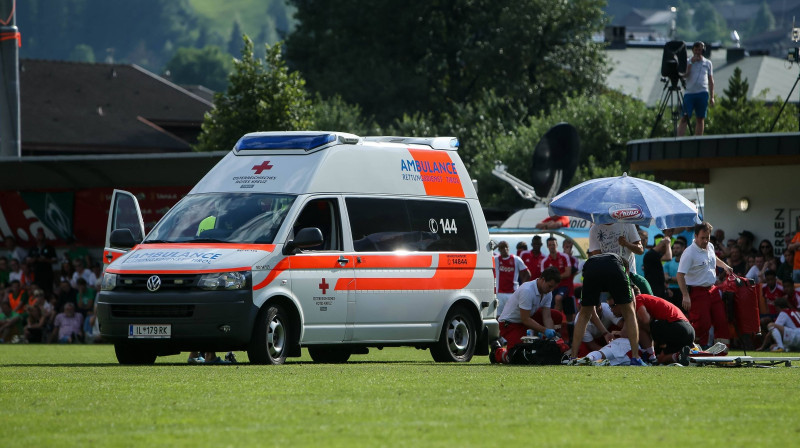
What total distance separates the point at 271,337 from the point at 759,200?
508 inches

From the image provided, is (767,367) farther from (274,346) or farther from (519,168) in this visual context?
(519,168)

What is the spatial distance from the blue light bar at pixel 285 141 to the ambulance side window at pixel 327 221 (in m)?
0.64

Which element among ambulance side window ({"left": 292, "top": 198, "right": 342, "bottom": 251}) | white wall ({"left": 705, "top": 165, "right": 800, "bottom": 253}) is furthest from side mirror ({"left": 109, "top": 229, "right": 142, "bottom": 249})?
white wall ({"left": 705, "top": 165, "right": 800, "bottom": 253})

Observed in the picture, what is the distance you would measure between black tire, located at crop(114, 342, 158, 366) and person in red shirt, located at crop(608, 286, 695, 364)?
495cm

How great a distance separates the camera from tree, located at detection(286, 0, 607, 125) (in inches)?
2591

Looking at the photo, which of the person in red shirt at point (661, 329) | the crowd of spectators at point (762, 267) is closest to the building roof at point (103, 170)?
the crowd of spectators at point (762, 267)

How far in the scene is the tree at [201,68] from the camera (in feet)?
504

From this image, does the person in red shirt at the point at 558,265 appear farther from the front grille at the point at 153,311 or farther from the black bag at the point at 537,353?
the front grille at the point at 153,311

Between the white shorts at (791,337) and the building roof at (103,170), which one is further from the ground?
the building roof at (103,170)

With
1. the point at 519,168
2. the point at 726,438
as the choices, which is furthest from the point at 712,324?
the point at 519,168

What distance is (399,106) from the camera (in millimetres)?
66250

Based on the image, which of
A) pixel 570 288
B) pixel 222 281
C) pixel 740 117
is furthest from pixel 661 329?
pixel 740 117

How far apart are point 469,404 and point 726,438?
227cm

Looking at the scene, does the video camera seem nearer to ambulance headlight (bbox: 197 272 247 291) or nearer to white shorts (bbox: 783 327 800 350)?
white shorts (bbox: 783 327 800 350)
